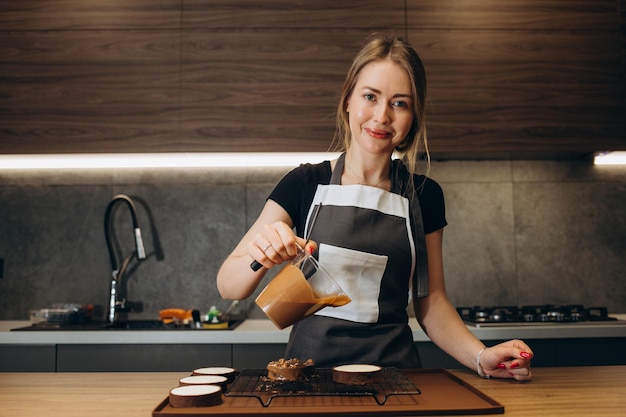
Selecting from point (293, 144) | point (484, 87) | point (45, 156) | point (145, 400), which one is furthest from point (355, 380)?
point (45, 156)

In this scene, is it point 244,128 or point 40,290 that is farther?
point 40,290

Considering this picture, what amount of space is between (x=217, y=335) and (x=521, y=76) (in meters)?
1.72

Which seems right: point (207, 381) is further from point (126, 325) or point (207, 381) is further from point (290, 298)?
point (126, 325)

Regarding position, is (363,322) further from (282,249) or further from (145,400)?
(145,400)

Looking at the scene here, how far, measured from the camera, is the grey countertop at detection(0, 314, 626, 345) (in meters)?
2.11

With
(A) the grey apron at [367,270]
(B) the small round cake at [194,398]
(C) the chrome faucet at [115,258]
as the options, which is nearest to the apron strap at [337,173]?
(A) the grey apron at [367,270]

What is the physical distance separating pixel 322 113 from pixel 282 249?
1.50 meters

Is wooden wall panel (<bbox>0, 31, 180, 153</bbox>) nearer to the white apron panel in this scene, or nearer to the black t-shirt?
the black t-shirt

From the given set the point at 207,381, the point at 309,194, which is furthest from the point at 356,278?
the point at 207,381

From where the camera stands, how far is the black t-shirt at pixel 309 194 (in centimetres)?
144

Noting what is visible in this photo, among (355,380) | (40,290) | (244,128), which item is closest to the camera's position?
(355,380)

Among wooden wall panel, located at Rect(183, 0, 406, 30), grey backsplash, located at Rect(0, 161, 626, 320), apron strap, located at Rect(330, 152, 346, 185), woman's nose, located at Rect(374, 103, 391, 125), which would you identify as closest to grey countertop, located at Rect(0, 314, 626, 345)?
grey backsplash, located at Rect(0, 161, 626, 320)

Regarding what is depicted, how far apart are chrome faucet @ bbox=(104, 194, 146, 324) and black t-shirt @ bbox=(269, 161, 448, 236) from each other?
1.34 metres

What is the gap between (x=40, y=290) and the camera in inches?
Answer: 105
